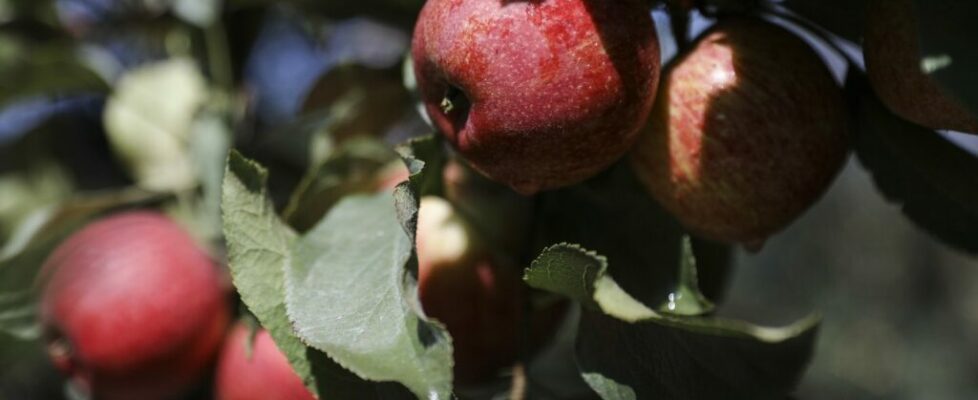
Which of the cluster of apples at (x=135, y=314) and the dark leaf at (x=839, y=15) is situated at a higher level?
the dark leaf at (x=839, y=15)

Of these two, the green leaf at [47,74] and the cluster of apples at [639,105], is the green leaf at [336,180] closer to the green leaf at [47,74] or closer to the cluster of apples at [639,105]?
the cluster of apples at [639,105]

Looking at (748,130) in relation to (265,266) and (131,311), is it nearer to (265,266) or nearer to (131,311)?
(265,266)

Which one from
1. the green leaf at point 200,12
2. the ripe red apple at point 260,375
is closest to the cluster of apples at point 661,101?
the ripe red apple at point 260,375

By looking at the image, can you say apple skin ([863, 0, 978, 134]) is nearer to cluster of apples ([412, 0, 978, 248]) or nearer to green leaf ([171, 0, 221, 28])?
cluster of apples ([412, 0, 978, 248])

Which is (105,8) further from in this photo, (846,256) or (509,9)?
(846,256)

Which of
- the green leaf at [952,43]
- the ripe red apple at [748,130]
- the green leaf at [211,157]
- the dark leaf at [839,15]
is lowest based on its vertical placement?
the green leaf at [211,157]

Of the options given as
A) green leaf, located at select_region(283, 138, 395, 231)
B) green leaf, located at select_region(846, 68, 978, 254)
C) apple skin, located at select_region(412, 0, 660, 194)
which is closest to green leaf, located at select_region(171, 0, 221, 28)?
green leaf, located at select_region(283, 138, 395, 231)

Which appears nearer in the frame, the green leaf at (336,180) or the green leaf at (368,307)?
the green leaf at (368,307)
